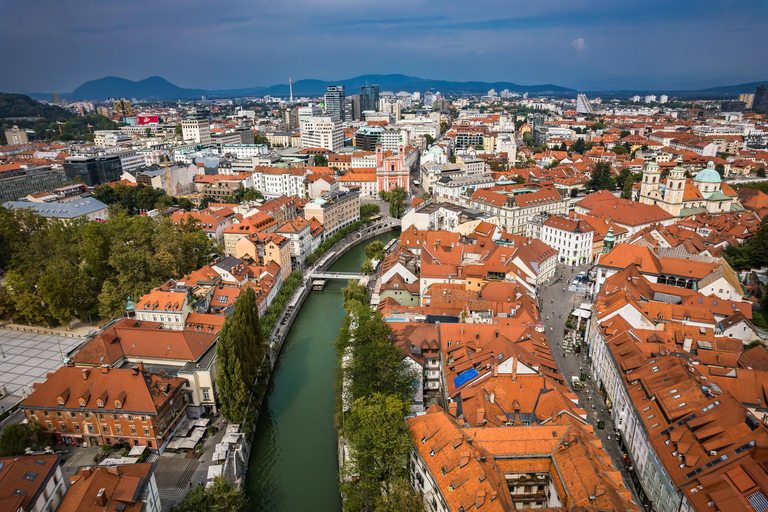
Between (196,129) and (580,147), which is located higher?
(196,129)

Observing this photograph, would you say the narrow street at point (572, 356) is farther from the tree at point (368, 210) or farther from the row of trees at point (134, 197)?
the row of trees at point (134, 197)

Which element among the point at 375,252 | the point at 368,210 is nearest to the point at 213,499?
the point at 375,252

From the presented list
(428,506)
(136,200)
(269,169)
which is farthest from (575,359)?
(136,200)

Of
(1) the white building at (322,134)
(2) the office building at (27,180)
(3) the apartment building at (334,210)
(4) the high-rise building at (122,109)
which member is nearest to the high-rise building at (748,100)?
(1) the white building at (322,134)

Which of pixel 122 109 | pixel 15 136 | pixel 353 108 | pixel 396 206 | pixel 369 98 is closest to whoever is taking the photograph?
pixel 396 206

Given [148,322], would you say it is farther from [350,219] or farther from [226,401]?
[350,219]

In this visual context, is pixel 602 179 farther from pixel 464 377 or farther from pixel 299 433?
pixel 299 433
